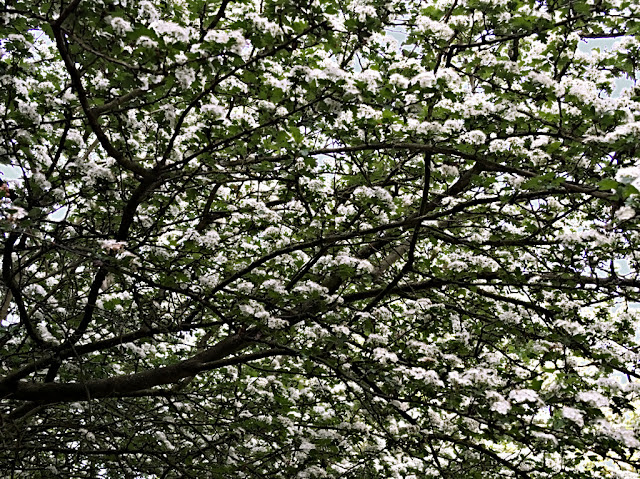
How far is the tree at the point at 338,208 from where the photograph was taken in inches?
181

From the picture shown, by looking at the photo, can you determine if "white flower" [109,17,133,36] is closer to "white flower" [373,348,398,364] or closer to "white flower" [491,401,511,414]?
"white flower" [373,348,398,364]

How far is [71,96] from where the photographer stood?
5.46 meters

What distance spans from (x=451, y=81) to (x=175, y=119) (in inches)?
88.8

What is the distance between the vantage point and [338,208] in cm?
707

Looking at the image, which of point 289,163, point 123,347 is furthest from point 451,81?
point 123,347

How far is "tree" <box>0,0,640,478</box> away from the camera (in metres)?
4.59

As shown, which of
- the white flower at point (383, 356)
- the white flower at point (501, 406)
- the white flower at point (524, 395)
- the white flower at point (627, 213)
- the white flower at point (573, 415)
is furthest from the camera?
the white flower at point (383, 356)

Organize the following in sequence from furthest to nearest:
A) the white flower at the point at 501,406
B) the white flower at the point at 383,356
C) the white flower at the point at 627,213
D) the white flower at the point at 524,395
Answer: the white flower at the point at 383,356
the white flower at the point at 501,406
the white flower at the point at 524,395
the white flower at the point at 627,213

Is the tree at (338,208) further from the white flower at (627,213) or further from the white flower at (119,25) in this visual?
the white flower at (627,213)

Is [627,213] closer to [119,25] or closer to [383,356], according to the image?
[383,356]

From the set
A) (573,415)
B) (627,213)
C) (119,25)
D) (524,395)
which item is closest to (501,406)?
(524,395)

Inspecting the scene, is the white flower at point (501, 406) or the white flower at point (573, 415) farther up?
the white flower at point (501, 406)

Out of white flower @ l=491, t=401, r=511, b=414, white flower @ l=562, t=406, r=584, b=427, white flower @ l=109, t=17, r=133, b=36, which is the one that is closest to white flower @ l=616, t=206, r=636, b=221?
white flower @ l=562, t=406, r=584, b=427

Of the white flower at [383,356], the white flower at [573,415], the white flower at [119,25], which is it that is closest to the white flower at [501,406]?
the white flower at [573,415]
